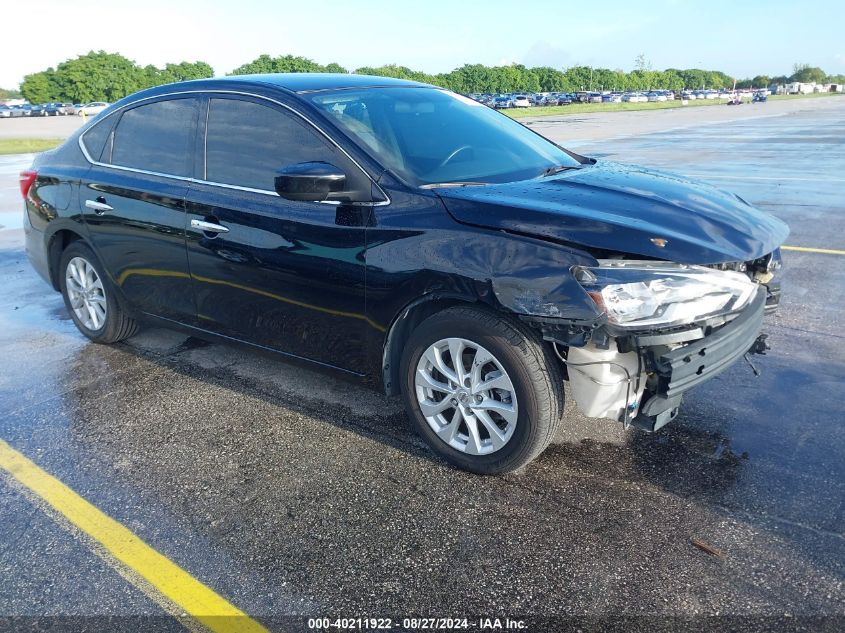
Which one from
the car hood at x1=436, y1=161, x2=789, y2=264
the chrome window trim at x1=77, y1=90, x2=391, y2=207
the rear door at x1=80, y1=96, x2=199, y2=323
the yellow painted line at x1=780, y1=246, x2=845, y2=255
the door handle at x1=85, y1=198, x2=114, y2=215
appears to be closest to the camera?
the car hood at x1=436, y1=161, x2=789, y2=264

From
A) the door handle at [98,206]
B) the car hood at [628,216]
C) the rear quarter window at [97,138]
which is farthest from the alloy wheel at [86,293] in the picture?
the car hood at [628,216]

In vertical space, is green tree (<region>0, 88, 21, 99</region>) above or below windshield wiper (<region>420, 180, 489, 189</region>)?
above

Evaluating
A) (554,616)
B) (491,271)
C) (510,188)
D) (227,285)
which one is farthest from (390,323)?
(554,616)

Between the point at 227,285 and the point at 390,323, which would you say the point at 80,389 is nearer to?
the point at 227,285

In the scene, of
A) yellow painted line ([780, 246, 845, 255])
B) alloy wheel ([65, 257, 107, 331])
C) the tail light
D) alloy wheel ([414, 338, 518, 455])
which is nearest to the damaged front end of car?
alloy wheel ([414, 338, 518, 455])

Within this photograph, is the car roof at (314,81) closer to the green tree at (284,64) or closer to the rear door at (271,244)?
the rear door at (271,244)

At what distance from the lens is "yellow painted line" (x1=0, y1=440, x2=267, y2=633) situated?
7.86ft

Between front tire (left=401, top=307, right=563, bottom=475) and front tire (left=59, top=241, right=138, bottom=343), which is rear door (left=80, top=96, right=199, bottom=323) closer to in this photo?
front tire (left=59, top=241, right=138, bottom=343)

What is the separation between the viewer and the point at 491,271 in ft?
9.50

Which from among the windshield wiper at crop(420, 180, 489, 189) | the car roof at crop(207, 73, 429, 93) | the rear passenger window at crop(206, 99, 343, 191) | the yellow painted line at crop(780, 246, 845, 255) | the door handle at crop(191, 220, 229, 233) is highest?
the car roof at crop(207, 73, 429, 93)

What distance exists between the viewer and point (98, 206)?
4535mm

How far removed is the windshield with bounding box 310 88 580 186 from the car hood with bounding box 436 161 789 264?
255 millimetres

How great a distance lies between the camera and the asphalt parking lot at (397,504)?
8.04 feet

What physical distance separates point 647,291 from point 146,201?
3.03m
